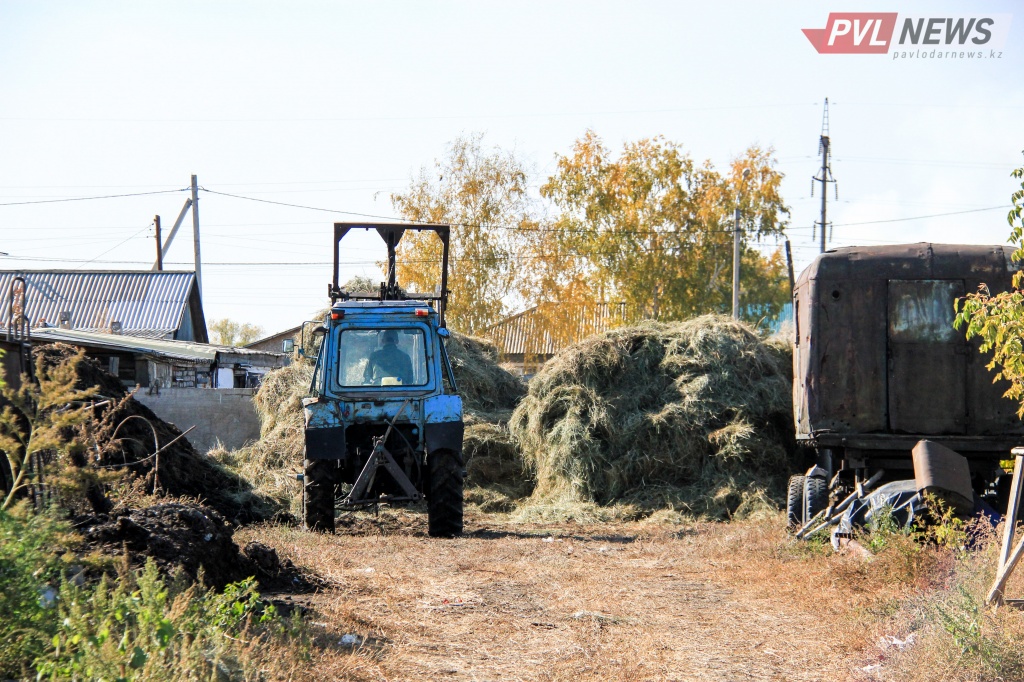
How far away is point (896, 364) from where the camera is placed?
9656 mm

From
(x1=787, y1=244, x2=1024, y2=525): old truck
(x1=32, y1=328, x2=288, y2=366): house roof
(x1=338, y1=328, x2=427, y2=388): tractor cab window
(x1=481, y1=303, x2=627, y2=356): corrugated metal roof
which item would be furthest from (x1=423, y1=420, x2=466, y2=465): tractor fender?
(x1=481, y1=303, x2=627, y2=356): corrugated metal roof

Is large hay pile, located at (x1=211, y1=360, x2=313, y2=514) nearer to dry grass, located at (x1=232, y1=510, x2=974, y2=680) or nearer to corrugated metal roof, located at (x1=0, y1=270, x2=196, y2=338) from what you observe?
dry grass, located at (x1=232, y1=510, x2=974, y2=680)

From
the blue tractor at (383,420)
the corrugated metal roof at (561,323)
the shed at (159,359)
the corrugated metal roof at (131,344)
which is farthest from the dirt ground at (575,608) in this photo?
the corrugated metal roof at (561,323)

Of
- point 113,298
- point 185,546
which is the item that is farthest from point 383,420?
point 113,298

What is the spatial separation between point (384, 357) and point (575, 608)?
5.31m

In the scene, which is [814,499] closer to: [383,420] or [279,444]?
[383,420]

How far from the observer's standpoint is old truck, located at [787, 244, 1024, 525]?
946 centimetres

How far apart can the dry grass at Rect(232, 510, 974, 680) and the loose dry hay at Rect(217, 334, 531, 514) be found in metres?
2.92

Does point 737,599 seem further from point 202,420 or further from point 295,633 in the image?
point 202,420

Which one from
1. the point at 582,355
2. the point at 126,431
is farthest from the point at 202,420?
the point at 582,355

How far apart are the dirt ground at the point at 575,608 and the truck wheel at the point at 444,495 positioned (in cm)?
33

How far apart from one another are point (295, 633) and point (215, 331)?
8244cm

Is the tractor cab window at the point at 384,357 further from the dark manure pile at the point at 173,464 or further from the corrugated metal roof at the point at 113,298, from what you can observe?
the corrugated metal roof at the point at 113,298

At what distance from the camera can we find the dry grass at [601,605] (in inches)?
222
